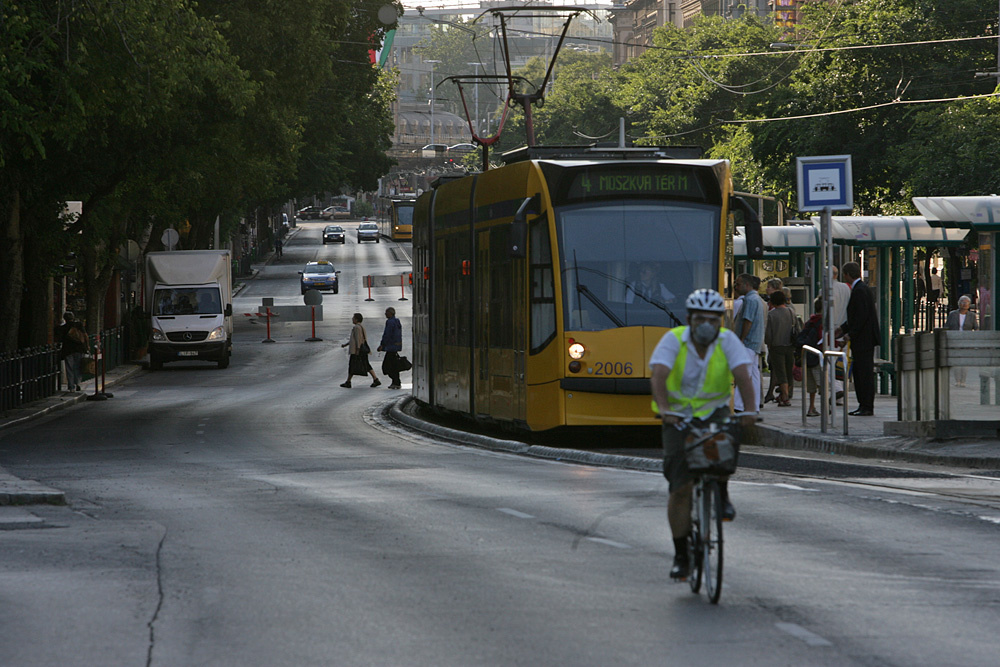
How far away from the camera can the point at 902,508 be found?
1142cm

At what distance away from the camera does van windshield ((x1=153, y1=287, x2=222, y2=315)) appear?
4200 cm

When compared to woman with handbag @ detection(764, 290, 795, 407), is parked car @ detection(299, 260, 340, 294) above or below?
above

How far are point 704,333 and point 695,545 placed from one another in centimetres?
108

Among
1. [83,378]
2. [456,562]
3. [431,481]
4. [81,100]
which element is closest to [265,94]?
[81,100]

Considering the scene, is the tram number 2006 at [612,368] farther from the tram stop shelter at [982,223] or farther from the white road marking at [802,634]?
the white road marking at [802,634]

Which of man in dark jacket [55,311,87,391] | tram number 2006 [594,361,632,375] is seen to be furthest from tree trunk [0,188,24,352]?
tram number 2006 [594,361,632,375]

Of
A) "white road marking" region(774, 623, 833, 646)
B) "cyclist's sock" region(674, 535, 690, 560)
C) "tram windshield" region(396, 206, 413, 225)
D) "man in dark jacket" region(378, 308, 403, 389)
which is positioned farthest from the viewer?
"tram windshield" region(396, 206, 413, 225)

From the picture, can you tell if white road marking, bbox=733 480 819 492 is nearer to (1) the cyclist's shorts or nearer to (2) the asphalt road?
(2) the asphalt road

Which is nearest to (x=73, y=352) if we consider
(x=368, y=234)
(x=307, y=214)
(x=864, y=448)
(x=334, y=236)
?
(x=864, y=448)

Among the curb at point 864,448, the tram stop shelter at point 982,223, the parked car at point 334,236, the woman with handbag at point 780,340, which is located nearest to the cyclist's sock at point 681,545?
the curb at point 864,448

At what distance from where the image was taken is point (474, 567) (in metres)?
9.09

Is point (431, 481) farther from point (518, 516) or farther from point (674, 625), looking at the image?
point (674, 625)

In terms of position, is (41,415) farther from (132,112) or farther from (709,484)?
(709,484)

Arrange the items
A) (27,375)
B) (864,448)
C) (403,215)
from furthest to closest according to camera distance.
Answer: (403,215)
(27,375)
(864,448)
